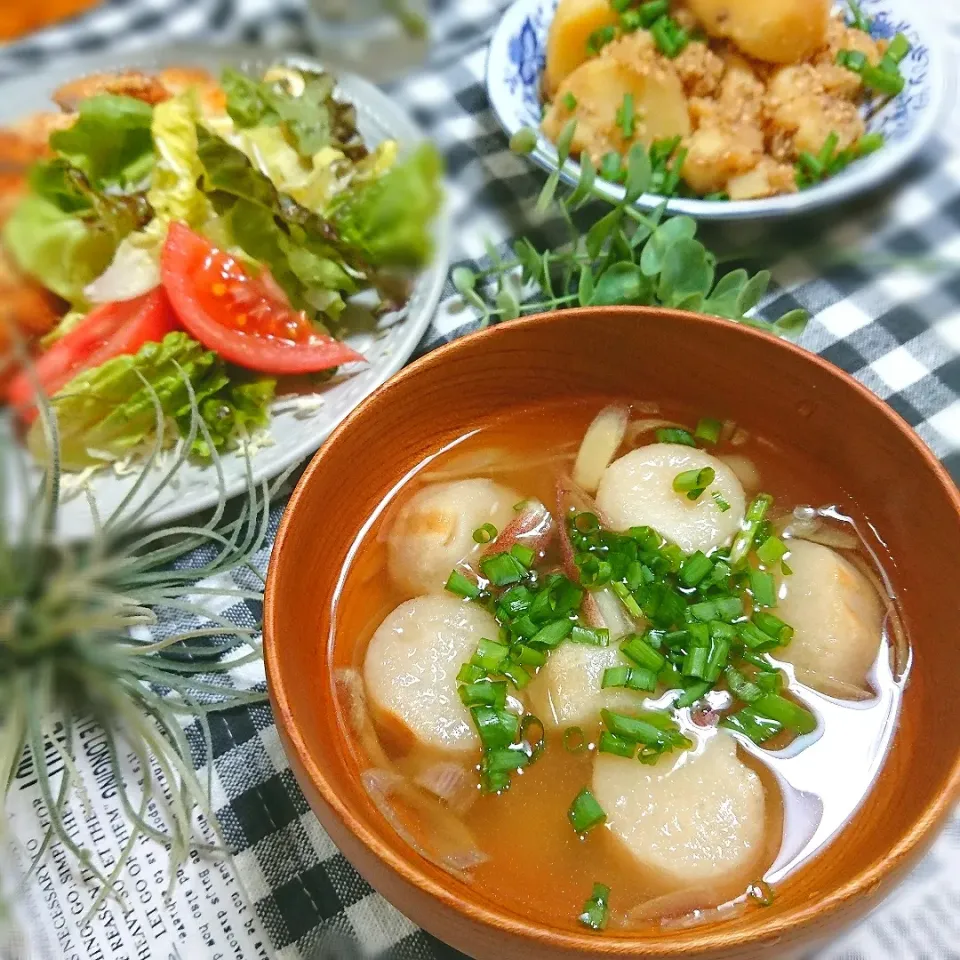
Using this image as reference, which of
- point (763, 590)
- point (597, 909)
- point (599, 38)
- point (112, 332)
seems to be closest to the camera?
point (597, 909)

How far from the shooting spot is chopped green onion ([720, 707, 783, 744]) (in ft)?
2.06

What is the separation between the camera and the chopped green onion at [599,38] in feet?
3.74

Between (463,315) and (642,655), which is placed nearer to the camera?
(642,655)

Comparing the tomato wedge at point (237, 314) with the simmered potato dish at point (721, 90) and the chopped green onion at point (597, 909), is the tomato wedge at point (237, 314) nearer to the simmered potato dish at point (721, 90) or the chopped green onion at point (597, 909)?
the simmered potato dish at point (721, 90)

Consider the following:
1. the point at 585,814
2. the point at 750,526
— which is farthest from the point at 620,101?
the point at 585,814

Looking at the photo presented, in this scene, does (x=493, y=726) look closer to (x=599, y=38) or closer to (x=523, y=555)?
(x=523, y=555)

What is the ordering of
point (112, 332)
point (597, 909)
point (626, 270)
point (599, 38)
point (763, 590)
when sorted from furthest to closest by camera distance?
1. point (599, 38)
2. point (112, 332)
3. point (626, 270)
4. point (763, 590)
5. point (597, 909)

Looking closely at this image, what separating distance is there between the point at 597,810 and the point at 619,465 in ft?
0.90

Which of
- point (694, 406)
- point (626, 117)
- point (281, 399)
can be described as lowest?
point (281, 399)

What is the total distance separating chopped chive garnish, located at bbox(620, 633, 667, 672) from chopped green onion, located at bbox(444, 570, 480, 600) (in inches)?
4.8

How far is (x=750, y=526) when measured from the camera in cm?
72

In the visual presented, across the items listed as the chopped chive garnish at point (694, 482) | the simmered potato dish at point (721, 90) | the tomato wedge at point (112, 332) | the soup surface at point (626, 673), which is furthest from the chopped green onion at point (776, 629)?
the tomato wedge at point (112, 332)

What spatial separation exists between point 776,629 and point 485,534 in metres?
0.23

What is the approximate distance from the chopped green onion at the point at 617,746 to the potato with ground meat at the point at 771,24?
0.92 meters
